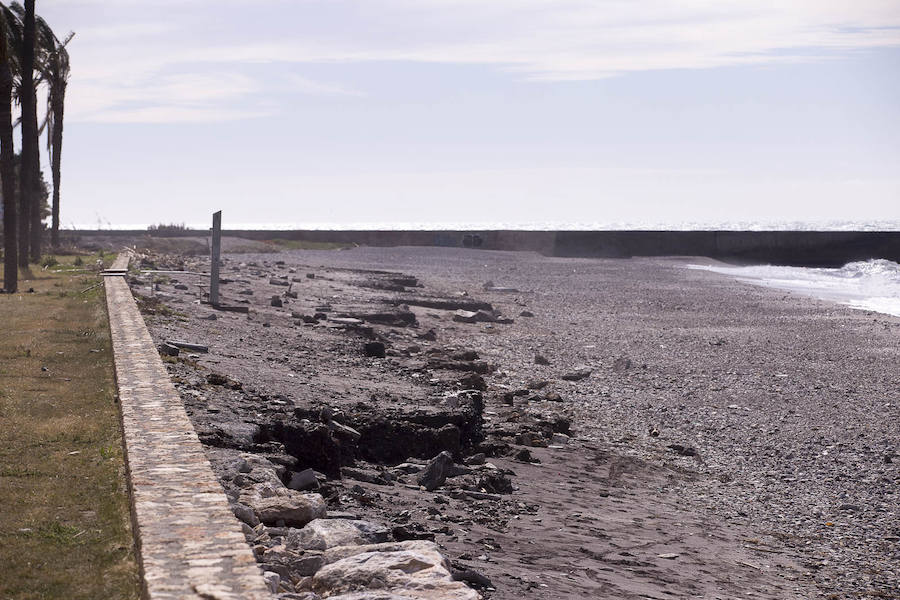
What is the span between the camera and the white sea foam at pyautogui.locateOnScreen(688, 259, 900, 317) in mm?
32094

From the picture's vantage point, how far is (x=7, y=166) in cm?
2152

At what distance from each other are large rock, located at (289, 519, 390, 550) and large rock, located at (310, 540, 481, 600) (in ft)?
0.87

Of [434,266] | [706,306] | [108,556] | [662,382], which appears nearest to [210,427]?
[108,556]

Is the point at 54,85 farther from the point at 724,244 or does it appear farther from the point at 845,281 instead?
the point at 724,244

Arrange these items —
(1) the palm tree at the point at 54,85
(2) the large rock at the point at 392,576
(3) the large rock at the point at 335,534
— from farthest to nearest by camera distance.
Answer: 1. (1) the palm tree at the point at 54,85
2. (3) the large rock at the point at 335,534
3. (2) the large rock at the point at 392,576

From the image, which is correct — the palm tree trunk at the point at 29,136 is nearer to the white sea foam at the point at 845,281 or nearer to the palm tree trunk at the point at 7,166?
the palm tree trunk at the point at 7,166

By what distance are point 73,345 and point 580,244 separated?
2043 inches

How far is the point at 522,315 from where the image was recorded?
2498cm

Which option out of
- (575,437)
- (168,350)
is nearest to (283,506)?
(168,350)

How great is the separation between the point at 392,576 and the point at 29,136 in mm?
24491

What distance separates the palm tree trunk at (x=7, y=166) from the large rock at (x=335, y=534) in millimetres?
16086

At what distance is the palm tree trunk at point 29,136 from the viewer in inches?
899

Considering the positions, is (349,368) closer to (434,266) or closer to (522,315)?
(522,315)

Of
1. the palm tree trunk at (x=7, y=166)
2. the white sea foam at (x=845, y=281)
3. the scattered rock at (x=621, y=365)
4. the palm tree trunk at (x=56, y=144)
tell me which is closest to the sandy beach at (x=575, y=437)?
the scattered rock at (x=621, y=365)
